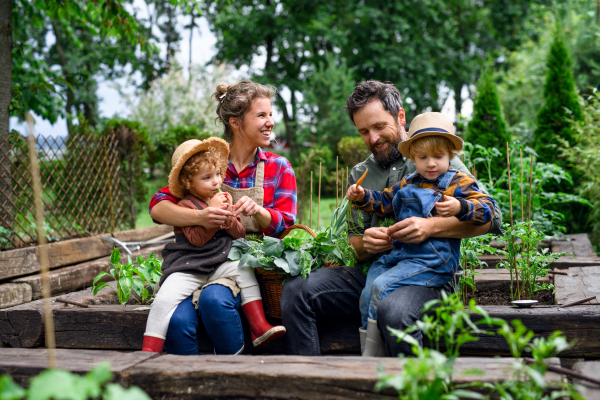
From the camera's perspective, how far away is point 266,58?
17234 mm

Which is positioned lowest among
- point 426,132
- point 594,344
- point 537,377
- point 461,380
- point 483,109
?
point 594,344

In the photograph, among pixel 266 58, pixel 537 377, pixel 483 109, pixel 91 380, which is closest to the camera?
pixel 91 380

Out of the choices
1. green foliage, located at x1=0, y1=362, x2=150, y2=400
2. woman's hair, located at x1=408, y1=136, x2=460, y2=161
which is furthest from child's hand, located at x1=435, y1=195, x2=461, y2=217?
green foliage, located at x1=0, y1=362, x2=150, y2=400

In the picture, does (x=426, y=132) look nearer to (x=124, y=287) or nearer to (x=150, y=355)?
(x=150, y=355)

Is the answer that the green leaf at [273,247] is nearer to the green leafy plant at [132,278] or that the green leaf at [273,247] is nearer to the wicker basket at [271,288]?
the wicker basket at [271,288]

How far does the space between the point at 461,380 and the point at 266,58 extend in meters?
17.0

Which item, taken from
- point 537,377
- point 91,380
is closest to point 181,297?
point 91,380

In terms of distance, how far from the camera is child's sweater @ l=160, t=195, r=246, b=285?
2.33m

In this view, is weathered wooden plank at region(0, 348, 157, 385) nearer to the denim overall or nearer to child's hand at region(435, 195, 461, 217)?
the denim overall

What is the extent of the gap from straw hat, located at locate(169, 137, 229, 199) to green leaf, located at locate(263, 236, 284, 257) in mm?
528

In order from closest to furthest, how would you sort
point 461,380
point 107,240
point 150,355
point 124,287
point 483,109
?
point 461,380 < point 150,355 < point 124,287 < point 107,240 < point 483,109

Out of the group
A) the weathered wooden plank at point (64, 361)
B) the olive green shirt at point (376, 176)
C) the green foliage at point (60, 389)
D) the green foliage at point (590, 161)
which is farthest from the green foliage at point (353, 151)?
the green foliage at point (60, 389)

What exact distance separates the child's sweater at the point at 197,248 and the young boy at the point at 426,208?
0.72m

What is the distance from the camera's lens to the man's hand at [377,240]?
211cm
